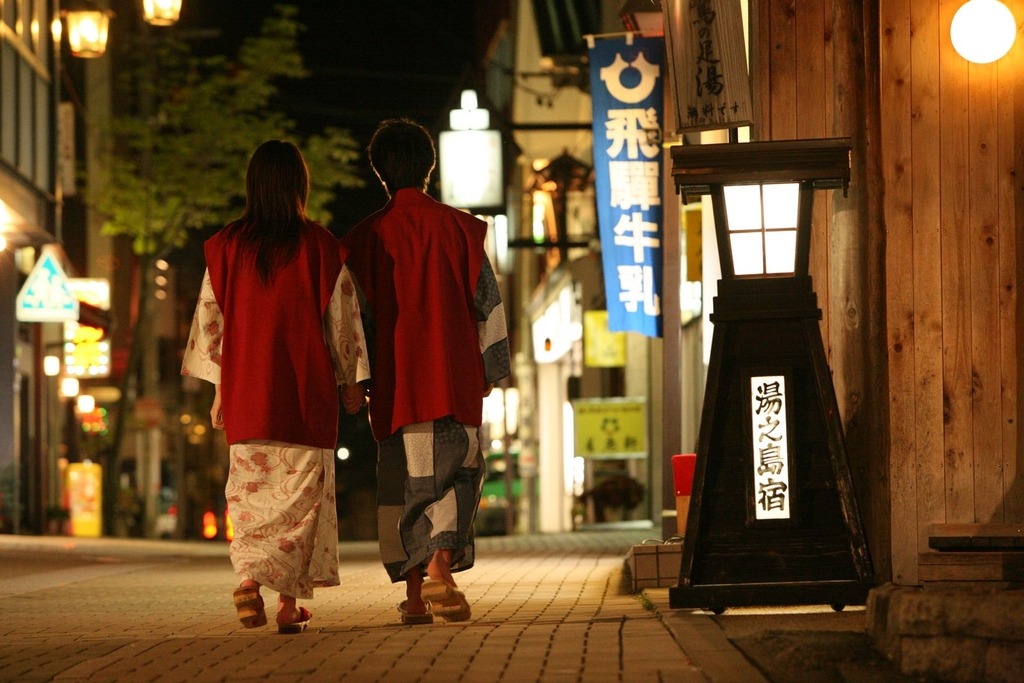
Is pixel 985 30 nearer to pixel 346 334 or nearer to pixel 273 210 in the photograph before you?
pixel 346 334

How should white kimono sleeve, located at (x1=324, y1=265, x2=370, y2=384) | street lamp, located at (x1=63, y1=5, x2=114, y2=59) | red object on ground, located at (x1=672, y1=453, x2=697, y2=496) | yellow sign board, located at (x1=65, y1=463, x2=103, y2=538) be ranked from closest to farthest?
1. white kimono sleeve, located at (x1=324, y1=265, x2=370, y2=384)
2. red object on ground, located at (x1=672, y1=453, x2=697, y2=496)
3. street lamp, located at (x1=63, y1=5, x2=114, y2=59)
4. yellow sign board, located at (x1=65, y1=463, x2=103, y2=538)

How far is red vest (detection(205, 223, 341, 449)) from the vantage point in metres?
6.34

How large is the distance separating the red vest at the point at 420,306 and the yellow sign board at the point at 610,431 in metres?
14.1

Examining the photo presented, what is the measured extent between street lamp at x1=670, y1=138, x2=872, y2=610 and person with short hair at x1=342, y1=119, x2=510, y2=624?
39.7 inches

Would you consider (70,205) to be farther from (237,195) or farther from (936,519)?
(936,519)

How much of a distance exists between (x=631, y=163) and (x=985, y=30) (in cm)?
615

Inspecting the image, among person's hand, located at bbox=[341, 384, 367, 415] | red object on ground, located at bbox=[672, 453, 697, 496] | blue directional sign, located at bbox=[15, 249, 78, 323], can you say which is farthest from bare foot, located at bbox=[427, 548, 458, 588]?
blue directional sign, located at bbox=[15, 249, 78, 323]

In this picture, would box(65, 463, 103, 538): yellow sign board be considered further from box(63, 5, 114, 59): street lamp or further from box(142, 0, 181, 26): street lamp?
box(142, 0, 181, 26): street lamp

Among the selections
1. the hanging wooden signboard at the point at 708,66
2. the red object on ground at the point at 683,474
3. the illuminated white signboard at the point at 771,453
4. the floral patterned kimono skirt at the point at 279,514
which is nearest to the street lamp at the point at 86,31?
the red object on ground at the point at 683,474

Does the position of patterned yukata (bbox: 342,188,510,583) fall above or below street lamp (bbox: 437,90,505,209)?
below

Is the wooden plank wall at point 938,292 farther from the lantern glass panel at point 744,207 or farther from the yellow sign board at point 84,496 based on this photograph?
the yellow sign board at point 84,496

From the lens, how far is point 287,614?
6.15m

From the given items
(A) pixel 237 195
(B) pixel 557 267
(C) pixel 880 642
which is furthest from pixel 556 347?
(C) pixel 880 642

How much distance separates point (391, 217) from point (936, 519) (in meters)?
2.76
